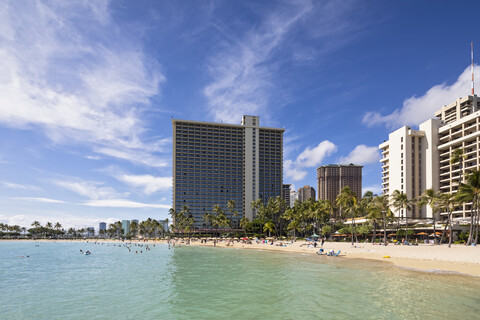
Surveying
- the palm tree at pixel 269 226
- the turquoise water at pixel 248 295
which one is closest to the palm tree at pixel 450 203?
the turquoise water at pixel 248 295

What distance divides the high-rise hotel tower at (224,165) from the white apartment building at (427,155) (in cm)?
8493

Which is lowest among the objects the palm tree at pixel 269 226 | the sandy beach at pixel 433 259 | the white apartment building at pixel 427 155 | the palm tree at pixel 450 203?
the palm tree at pixel 269 226

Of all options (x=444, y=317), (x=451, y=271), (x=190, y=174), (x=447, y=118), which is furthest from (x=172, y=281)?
(x=190, y=174)

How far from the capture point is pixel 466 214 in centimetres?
9062

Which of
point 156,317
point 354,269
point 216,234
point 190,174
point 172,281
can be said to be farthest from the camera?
point 190,174

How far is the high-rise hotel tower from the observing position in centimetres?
18212

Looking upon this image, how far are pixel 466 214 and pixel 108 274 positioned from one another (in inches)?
3894

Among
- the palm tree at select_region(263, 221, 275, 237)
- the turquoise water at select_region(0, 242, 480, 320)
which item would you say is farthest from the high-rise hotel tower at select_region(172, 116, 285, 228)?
the turquoise water at select_region(0, 242, 480, 320)

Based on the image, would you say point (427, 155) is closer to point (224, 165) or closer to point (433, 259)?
point (433, 259)

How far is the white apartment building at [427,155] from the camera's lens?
328ft

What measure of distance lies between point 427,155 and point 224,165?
111m

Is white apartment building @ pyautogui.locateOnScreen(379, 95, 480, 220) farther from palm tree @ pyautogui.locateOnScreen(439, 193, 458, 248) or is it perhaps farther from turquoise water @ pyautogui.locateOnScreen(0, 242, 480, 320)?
turquoise water @ pyautogui.locateOnScreen(0, 242, 480, 320)

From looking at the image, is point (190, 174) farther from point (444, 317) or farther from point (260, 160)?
point (444, 317)

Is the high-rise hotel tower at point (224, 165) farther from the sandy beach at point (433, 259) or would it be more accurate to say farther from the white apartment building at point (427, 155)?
the sandy beach at point (433, 259)
